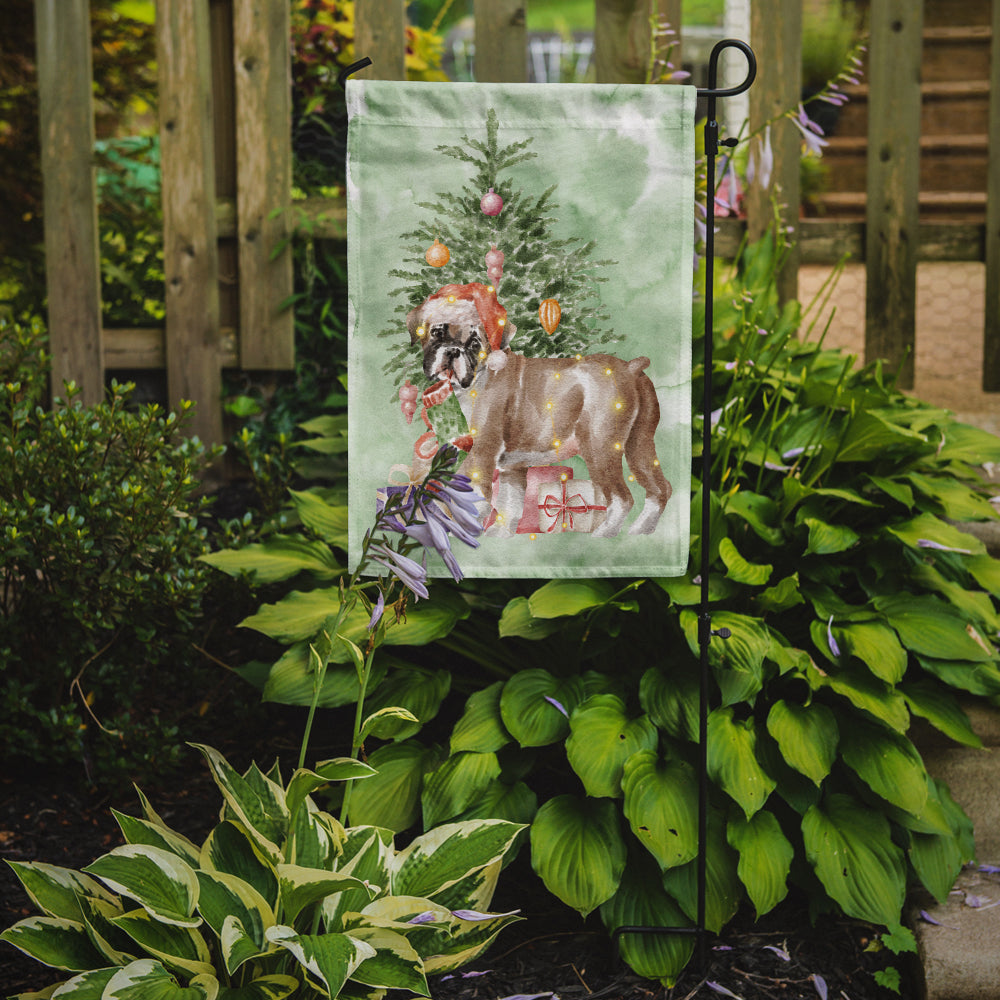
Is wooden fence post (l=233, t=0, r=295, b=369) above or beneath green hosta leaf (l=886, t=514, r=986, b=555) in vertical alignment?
above

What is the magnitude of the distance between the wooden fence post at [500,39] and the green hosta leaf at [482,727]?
1978 millimetres

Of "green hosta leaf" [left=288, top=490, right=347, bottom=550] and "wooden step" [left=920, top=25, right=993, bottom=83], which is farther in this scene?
"wooden step" [left=920, top=25, right=993, bottom=83]

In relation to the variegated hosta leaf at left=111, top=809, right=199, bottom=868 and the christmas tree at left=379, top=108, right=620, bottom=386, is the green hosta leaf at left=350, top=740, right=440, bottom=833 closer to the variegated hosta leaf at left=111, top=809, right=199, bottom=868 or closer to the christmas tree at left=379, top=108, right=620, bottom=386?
the variegated hosta leaf at left=111, top=809, right=199, bottom=868

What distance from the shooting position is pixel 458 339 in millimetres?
1771

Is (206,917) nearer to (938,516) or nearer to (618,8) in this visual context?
(938,516)

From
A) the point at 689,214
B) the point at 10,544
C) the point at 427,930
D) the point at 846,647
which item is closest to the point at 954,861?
the point at 846,647

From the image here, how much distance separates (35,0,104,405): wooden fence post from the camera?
127 inches

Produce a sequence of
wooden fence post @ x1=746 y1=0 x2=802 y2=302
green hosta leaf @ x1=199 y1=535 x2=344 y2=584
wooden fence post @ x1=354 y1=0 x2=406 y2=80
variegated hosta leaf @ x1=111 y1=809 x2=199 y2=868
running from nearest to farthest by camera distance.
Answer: variegated hosta leaf @ x1=111 y1=809 x2=199 y2=868, green hosta leaf @ x1=199 y1=535 x2=344 y2=584, wooden fence post @ x1=354 y1=0 x2=406 y2=80, wooden fence post @ x1=746 y1=0 x2=802 y2=302

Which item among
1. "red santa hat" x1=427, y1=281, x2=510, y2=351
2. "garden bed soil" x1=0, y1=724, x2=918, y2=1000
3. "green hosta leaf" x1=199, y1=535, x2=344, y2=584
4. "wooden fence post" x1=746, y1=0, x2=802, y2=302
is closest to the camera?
"red santa hat" x1=427, y1=281, x2=510, y2=351

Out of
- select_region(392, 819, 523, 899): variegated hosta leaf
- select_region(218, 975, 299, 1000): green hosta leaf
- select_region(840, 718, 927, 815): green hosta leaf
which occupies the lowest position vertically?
select_region(218, 975, 299, 1000): green hosta leaf

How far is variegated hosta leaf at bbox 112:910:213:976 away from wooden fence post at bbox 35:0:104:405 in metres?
2.17

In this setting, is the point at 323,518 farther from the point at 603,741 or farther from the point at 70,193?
the point at 70,193

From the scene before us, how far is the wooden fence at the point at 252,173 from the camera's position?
3203 millimetres

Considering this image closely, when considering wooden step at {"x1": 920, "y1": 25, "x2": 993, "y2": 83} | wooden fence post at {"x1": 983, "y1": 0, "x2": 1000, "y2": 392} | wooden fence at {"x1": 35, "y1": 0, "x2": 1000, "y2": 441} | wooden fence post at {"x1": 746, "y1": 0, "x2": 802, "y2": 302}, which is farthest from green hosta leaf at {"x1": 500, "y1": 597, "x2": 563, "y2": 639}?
wooden step at {"x1": 920, "y1": 25, "x2": 993, "y2": 83}
